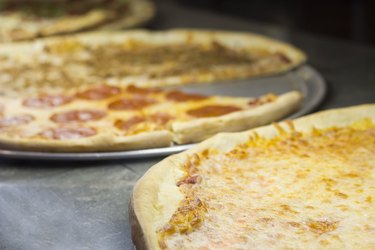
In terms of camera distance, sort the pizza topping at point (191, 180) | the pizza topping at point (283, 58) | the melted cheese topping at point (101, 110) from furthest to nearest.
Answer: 1. the pizza topping at point (283, 58)
2. the melted cheese topping at point (101, 110)
3. the pizza topping at point (191, 180)

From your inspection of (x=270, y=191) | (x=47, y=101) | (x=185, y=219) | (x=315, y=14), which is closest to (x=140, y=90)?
(x=47, y=101)

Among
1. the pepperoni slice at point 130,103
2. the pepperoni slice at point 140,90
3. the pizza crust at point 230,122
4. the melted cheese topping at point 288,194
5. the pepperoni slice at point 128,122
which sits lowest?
the pepperoni slice at point 140,90

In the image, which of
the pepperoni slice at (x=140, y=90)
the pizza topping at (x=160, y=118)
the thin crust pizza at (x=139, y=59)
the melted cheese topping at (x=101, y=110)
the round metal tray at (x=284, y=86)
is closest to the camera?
the melted cheese topping at (x=101, y=110)

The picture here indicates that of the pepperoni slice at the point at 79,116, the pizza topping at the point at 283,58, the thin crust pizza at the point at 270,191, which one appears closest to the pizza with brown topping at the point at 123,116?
the pepperoni slice at the point at 79,116

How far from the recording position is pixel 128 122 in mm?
3537

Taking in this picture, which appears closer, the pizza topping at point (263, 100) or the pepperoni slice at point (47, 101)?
the pizza topping at point (263, 100)

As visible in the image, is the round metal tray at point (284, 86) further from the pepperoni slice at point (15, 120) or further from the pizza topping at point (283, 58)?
the pepperoni slice at point (15, 120)

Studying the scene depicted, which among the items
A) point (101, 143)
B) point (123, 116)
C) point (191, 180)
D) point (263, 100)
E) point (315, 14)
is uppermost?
point (191, 180)

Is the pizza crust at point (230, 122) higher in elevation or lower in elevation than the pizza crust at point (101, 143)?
higher

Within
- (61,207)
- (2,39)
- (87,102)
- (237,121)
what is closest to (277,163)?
(237,121)

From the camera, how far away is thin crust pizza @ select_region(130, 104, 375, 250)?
2168 mm

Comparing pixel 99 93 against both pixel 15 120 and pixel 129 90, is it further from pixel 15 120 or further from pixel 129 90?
pixel 15 120

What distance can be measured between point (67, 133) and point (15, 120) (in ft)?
1.38

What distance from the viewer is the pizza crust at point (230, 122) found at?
10.8ft
